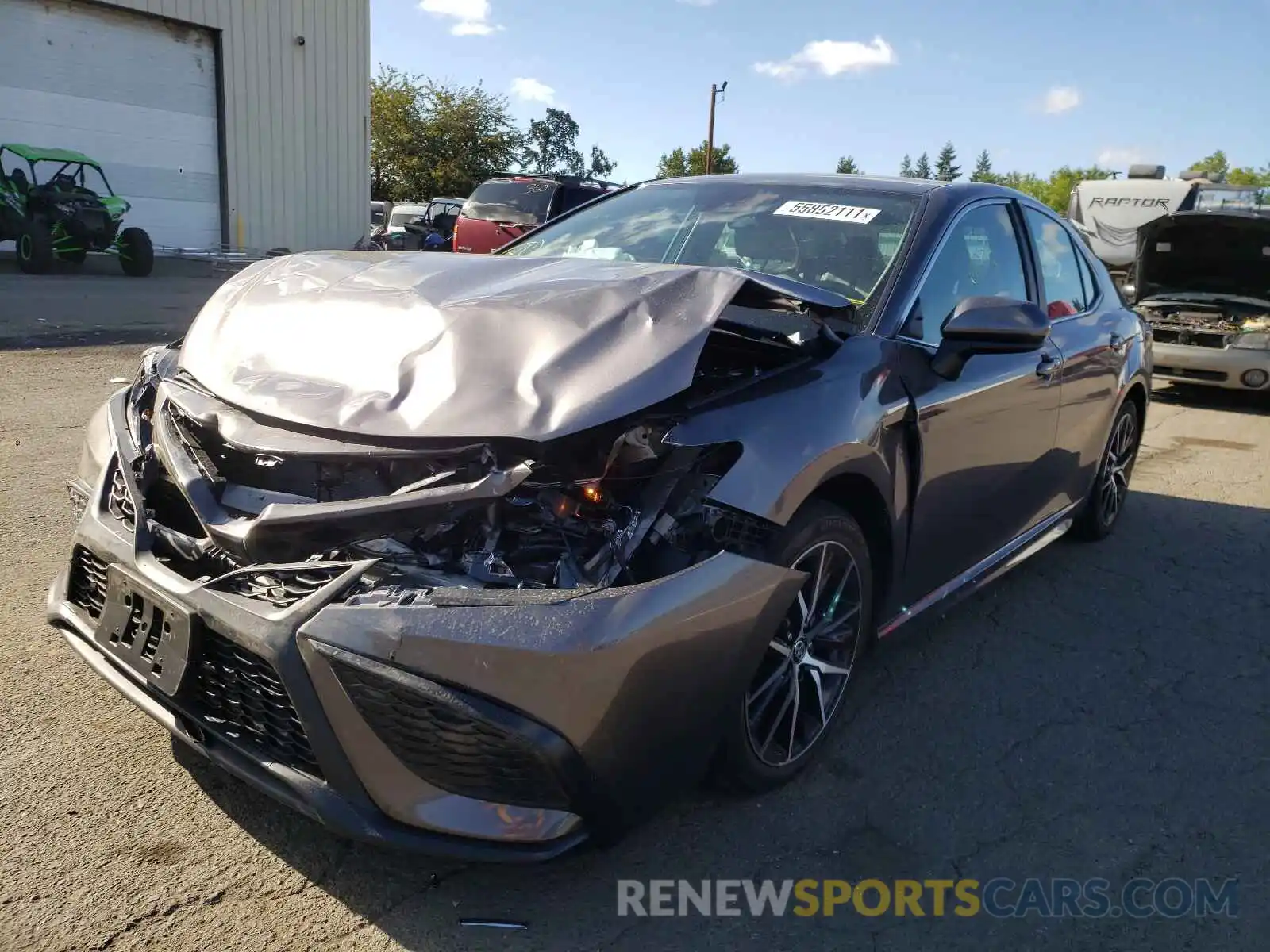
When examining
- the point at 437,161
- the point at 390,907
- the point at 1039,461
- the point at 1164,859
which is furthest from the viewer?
the point at 437,161

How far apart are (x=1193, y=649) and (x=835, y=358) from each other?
2.27 meters

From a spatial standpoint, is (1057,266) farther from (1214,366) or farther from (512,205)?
(512,205)

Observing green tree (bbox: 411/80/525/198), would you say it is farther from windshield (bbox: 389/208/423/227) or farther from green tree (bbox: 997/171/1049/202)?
green tree (bbox: 997/171/1049/202)

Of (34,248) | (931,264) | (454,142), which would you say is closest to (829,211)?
(931,264)

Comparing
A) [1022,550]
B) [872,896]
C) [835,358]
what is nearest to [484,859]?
[872,896]

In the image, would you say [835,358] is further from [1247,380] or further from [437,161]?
[437,161]

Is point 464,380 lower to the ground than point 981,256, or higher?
lower

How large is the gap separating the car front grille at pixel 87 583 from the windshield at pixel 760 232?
1805 millimetres

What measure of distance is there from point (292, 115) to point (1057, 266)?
2165 centimetres

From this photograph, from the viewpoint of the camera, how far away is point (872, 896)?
2363mm

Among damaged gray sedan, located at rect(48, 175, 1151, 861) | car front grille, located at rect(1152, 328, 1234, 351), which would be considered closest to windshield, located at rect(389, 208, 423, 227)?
car front grille, located at rect(1152, 328, 1234, 351)

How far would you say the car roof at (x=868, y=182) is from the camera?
3.59 meters

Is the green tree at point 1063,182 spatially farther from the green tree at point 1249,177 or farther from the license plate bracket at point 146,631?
the license plate bracket at point 146,631

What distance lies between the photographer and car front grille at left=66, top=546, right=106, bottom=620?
2434 mm
